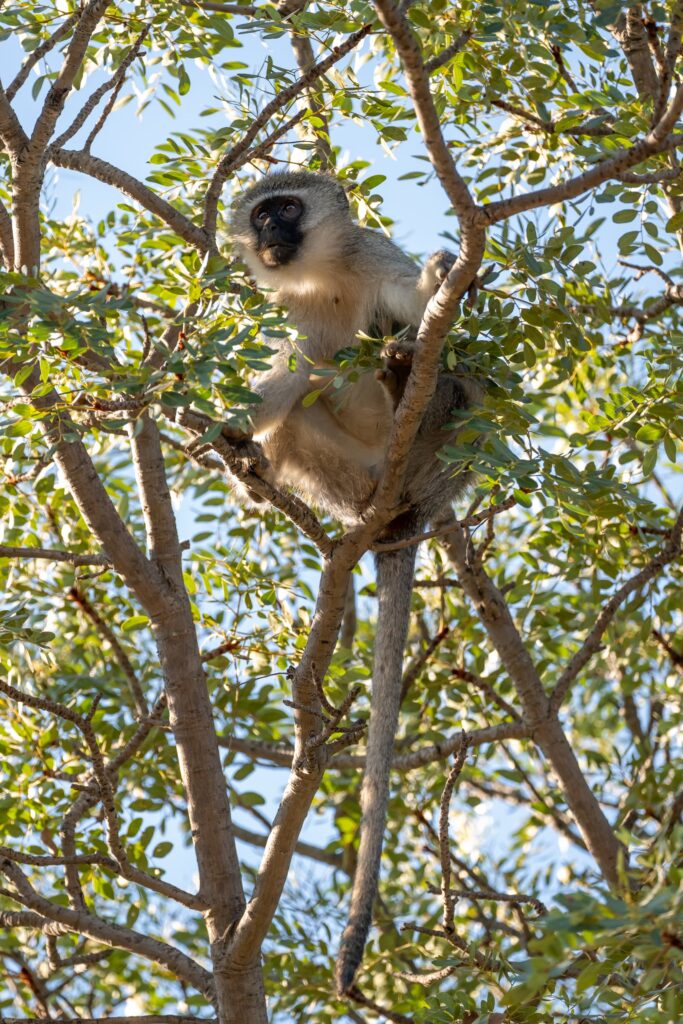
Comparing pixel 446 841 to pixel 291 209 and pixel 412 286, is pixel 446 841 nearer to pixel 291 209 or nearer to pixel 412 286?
pixel 412 286

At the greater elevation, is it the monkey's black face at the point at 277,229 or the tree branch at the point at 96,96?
the monkey's black face at the point at 277,229

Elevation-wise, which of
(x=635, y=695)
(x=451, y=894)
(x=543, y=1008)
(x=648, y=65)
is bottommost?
(x=543, y=1008)

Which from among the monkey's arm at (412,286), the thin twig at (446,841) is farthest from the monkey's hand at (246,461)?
the thin twig at (446,841)

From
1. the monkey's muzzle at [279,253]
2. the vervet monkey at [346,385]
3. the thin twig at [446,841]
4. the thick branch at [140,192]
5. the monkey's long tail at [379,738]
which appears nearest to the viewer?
the thin twig at [446,841]

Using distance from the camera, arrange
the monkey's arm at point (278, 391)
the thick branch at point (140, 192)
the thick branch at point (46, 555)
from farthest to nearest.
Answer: the monkey's arm at point (278, 391) < the thick branch at point (140, 192) < the thick branch at point (46, 555)

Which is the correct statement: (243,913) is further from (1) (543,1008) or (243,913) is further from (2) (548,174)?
(2) (548,174)

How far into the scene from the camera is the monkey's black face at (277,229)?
535cm

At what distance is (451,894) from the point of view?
3.34m

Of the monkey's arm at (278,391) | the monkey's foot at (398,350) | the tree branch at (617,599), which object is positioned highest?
the monkey's arm at (278,391)

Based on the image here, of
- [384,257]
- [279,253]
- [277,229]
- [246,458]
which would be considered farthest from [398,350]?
[277,229]

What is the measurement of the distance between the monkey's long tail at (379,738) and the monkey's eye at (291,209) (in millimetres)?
1516

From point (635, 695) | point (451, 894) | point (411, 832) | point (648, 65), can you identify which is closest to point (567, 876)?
point (411, 832)

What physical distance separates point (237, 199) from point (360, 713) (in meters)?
2.50

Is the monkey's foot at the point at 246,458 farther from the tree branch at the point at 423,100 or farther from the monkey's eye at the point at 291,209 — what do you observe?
the monkey's eye at the point at 291,209
